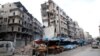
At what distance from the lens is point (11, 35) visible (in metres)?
59.9

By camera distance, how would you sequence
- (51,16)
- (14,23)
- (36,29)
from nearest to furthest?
(14,23) → (51,16) → (36,29)

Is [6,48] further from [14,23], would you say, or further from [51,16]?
[51,16]

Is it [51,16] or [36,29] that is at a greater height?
[51,16]

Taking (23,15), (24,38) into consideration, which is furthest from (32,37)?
(23,15)

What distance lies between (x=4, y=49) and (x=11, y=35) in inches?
1308

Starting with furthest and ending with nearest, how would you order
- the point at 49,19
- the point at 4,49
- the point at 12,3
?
the point at 49,19, the point at 12,3, the point at 4,49

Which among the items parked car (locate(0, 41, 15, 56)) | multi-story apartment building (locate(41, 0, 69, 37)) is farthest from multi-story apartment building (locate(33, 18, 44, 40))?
parked car (locate(0, 41, 15, 56))

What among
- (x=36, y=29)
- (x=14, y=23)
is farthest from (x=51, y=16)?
(x=14, y=23)

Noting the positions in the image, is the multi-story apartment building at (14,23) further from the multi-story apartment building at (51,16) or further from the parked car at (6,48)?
the parked car at (6,48)

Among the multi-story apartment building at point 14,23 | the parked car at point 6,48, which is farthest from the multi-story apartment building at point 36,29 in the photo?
the parked car at point 6,48

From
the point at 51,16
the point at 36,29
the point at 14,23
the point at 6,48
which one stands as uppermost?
the point at 51,16

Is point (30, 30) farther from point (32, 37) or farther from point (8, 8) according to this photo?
point (8, 8)

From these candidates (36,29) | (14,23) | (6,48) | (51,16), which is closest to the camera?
(6,48)

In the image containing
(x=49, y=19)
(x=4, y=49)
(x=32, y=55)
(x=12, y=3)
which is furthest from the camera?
(x=49, y=19)
